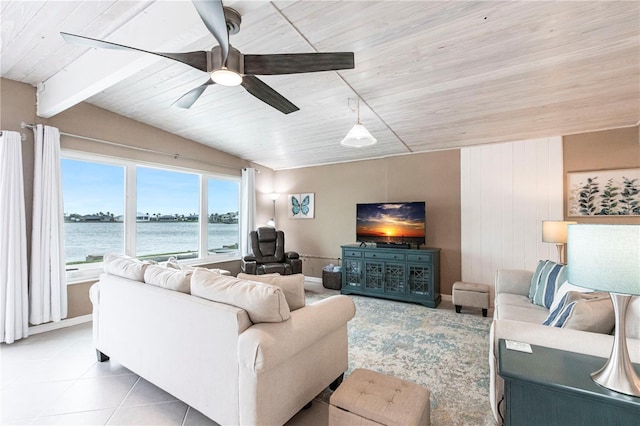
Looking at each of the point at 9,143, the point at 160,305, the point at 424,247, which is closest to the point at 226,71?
the point at 160,305

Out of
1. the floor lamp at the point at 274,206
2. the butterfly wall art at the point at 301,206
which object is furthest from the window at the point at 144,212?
the butterfly wall art at the point at 301,206

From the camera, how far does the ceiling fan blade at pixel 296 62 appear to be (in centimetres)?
179

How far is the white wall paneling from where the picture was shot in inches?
152

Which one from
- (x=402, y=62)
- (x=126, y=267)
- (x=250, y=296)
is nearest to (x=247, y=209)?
(x=126, y=267)

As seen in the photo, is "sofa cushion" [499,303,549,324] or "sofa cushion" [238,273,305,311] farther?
"sofa cushion" [499,303,549,324]

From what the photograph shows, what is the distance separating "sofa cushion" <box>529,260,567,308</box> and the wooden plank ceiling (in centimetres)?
174

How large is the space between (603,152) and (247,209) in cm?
553

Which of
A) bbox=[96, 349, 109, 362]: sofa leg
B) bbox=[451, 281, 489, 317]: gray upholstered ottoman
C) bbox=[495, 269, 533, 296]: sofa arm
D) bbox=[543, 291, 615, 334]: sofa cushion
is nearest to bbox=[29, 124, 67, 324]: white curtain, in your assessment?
bbox=[96, 349, 109, 362]: sofa leg

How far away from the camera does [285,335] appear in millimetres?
1602

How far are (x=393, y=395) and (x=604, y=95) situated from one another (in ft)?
11.7

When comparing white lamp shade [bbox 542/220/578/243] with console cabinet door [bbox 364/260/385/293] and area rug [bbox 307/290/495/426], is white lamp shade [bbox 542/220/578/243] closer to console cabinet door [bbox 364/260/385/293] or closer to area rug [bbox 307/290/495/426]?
area rug [bbox 307/290/495/426]

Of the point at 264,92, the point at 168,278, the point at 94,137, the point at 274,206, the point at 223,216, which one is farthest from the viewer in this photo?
the point at 274,206

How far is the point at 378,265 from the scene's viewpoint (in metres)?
4.66

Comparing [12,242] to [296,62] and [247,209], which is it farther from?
[296,62]
